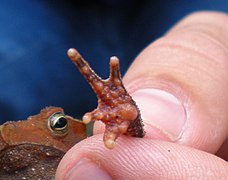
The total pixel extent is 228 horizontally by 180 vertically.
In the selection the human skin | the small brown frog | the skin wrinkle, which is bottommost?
the small brown frog

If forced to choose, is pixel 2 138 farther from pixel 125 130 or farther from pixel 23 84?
pixel 23 84

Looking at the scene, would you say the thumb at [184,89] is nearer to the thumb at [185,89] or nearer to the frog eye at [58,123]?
the thumb at [185,89]

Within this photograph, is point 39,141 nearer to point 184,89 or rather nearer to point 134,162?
point 134,162

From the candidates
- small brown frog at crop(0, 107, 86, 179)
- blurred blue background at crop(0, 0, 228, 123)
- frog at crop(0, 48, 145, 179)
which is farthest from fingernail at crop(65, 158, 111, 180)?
blurred blue background at crop(0, 0, 228, 123)

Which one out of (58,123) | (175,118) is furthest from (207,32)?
(58,123)

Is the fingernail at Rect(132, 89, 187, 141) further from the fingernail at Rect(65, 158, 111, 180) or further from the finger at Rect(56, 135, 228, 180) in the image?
the fingernail at Rect(65, 158, 111, 180)

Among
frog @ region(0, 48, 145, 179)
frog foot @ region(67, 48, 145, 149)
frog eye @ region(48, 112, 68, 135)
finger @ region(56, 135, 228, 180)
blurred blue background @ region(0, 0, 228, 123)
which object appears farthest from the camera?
blurred blue background @ region(0, 0, 228, 123)
